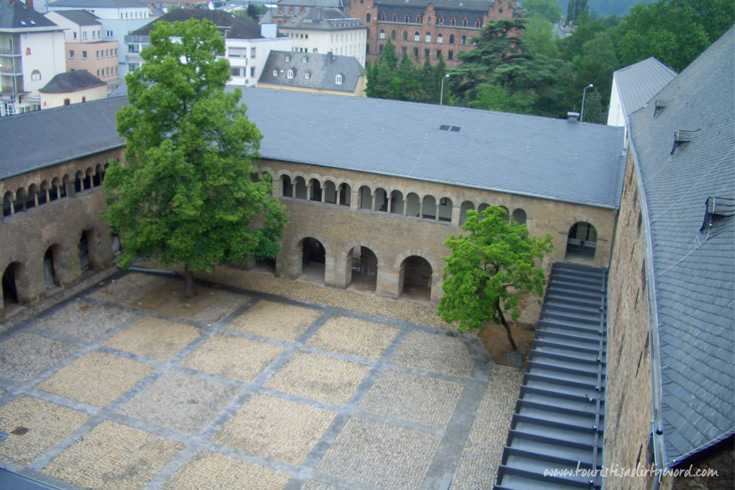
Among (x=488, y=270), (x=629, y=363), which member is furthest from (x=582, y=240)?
(x=629, y=363)

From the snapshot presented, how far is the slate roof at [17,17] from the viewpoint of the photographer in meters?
82.5

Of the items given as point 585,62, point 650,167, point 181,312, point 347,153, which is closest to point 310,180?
point 347,153

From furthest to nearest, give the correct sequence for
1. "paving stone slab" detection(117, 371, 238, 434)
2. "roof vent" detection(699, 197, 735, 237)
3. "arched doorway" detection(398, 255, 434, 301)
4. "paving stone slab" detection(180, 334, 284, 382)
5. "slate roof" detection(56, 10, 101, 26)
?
"slate roof" detection(56, 10, 101, 26) < "arched doorway" detection(398, 255, 434, 301) < "paving stone slab" detection(180, 334, 284, 382) < "paving stone slab" detection(117, 371, 238, 434) < "roof vent" detection(699, 197, 735, 237)

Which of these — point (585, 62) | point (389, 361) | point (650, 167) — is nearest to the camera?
point (650, 167)

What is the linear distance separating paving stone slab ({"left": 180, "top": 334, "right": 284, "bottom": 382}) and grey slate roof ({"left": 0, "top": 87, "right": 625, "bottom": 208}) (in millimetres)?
10626

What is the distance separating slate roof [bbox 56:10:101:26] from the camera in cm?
10169

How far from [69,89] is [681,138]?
78128mm

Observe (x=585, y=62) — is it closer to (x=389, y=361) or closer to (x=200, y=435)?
(x=389, y=361)

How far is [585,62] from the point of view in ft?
250

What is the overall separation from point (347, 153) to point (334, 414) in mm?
15622

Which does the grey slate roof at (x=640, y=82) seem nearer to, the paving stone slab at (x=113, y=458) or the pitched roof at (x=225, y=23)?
the paving stone slab at (x=113, y=458)

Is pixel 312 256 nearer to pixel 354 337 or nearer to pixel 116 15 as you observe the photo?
pixel 354 337

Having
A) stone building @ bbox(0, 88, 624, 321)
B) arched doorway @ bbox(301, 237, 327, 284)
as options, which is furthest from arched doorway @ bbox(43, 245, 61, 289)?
arched doorway @ bbox(301, 237, 327, 284)

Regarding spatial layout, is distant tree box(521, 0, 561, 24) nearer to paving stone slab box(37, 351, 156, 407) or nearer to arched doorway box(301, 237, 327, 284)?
arched doorway box(301, 237, 327, 284)
